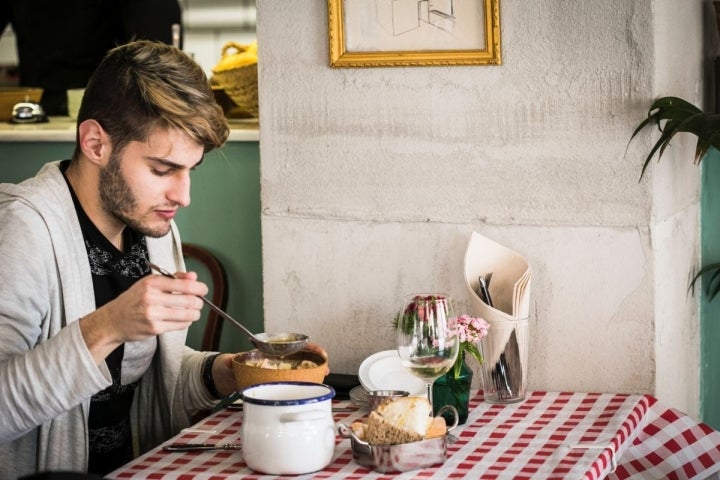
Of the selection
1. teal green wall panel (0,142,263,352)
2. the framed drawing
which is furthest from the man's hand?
teal green wall panel (0,142,263,352)

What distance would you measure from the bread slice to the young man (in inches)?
14.0

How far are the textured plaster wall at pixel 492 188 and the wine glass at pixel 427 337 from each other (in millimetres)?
429

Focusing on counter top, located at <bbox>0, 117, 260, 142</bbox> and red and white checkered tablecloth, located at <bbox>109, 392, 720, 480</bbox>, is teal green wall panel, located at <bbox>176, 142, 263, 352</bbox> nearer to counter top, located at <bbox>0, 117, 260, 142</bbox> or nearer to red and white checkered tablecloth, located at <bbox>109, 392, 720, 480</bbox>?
counter top, located at <bbox>0, 117, 260, 142</bbox>

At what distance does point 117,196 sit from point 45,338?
0.29 metres

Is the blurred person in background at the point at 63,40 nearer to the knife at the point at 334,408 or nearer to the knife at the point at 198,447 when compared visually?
the knife at the point at 334,408

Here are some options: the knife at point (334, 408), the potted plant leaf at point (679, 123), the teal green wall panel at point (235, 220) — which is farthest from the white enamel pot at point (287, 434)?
the teal green wall panel at point (235, 220)

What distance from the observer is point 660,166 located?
7.09ft

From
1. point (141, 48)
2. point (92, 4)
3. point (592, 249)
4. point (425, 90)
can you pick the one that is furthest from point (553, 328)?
point (92, 4)

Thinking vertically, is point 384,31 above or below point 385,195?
above

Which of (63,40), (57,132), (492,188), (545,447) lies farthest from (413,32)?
(63,40)

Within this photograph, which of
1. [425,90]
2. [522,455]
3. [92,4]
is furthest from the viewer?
[92,4]

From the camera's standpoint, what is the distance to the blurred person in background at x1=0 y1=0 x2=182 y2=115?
13.8 ft

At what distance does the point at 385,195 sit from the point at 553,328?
442 mm

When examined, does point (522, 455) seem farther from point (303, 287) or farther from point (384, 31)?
point (384, 31)
